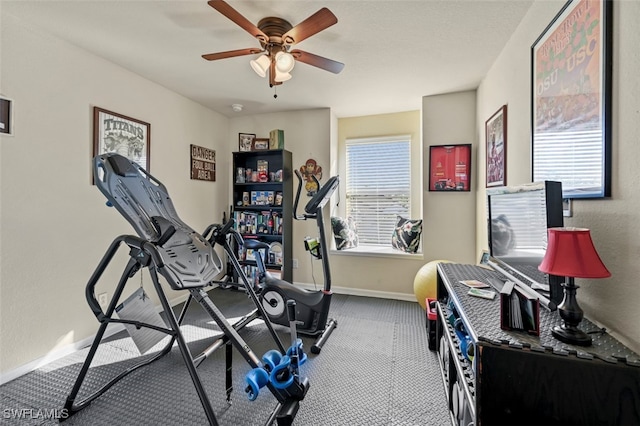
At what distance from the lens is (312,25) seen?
1.51 meters

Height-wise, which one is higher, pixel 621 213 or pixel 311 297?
pixel 621 213

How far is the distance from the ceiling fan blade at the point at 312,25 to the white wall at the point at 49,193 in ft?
5.85

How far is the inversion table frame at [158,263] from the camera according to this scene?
1.31 meters

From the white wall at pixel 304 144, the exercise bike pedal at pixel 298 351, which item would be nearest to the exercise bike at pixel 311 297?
→ the exercise bike pedal at pixel 298 351

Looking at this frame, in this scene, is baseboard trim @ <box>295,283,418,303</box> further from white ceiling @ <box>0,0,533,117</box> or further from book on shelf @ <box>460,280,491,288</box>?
white ceiling @ <box>0,0,533,117</box>

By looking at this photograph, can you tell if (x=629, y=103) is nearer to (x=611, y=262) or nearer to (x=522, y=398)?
(x=611, y=262)

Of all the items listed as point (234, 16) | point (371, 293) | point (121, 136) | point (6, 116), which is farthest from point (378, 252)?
point (6, 116)

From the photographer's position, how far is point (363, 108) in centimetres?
347

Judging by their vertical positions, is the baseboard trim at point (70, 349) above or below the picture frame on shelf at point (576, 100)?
below

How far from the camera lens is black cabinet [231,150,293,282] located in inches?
137

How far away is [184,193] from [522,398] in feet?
11.1

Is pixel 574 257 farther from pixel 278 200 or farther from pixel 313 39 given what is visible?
pixel 278 200

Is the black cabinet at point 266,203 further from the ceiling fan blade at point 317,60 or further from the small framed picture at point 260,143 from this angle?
the ceiling fan blade at point 317,60

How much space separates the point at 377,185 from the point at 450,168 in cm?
98
